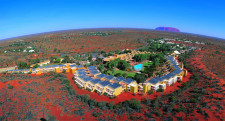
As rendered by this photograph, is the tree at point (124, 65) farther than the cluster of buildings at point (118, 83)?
Yes

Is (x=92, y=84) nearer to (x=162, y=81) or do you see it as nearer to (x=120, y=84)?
(x=120, y=84)

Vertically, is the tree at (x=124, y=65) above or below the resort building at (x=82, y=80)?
above

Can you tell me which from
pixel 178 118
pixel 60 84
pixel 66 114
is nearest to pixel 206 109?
pixel 178 118

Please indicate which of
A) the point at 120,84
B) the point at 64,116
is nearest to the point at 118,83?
the point at 120,84

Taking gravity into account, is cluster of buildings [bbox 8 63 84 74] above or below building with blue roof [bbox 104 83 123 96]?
above

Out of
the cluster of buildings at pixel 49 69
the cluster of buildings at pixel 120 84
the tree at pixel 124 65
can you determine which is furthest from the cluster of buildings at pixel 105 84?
the tree at pixel 124 65

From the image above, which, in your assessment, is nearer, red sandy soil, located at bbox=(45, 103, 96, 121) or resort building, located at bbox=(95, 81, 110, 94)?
red sandy soil, located at bbox=(45, 103, 96, 121)

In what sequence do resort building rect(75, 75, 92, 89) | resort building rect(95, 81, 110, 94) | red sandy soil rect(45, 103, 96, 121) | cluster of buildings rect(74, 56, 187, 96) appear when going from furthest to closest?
1. resort building rect(75, 75, 92, 89)
2. resort building rect(95, 81, 110, 94)
3. cluster of buildings rect(74, 56, 187, 96)
4. red sandy soil rect(45, 103, 96, 121)

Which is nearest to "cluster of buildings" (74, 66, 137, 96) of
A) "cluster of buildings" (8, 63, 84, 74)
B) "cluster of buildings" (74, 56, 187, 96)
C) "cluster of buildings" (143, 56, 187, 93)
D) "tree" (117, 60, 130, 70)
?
"cluster of buildings" (74, 56, 187, 96)

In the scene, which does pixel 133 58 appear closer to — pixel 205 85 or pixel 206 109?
pixel 205 85

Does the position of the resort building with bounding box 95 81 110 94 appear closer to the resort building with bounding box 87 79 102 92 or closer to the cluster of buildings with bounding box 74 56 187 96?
the cluster of buildings with bounding box 74 56 187 96

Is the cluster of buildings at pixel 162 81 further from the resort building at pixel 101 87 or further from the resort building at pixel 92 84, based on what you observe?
the resort building at pixel 92 84
